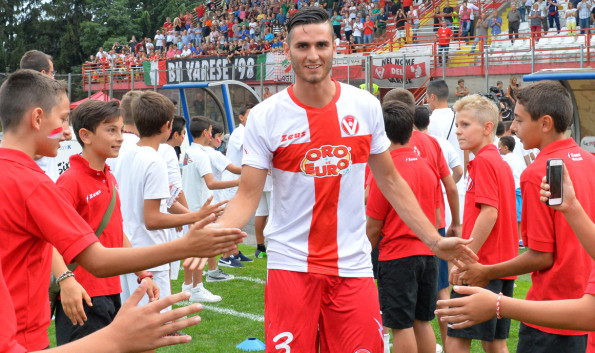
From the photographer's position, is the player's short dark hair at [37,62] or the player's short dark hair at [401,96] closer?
the player's short dark hair at [37,62]

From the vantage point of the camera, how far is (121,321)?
218 cm

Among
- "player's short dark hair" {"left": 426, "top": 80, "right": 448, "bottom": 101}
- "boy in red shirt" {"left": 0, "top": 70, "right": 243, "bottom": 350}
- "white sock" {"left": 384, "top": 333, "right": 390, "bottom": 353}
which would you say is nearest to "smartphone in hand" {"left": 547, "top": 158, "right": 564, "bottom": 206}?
"boy in red shirt" {"left": 0, "top": 70, "right": 243, "bottom": 350}

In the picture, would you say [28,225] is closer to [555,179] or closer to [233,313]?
[555,179]

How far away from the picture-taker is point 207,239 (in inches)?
114

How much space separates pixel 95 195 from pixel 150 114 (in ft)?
4.17

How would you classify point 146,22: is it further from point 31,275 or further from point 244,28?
point 31,275

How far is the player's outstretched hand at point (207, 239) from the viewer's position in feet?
9.48

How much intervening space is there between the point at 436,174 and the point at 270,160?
97.4 inches

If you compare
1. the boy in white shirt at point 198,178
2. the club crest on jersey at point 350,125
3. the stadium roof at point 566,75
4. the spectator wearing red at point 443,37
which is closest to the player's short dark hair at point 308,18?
the club crest on jersey at point 350,125

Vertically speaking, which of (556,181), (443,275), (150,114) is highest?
(150,114)

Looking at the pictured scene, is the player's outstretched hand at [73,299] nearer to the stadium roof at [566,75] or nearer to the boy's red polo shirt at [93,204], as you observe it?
the boy's red polo shirt at [93,204]

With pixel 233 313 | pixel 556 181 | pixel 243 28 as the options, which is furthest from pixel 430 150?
pixel 243 28

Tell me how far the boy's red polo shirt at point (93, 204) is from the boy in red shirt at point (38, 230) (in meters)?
1.47

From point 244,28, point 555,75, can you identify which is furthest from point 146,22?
point 555,75
